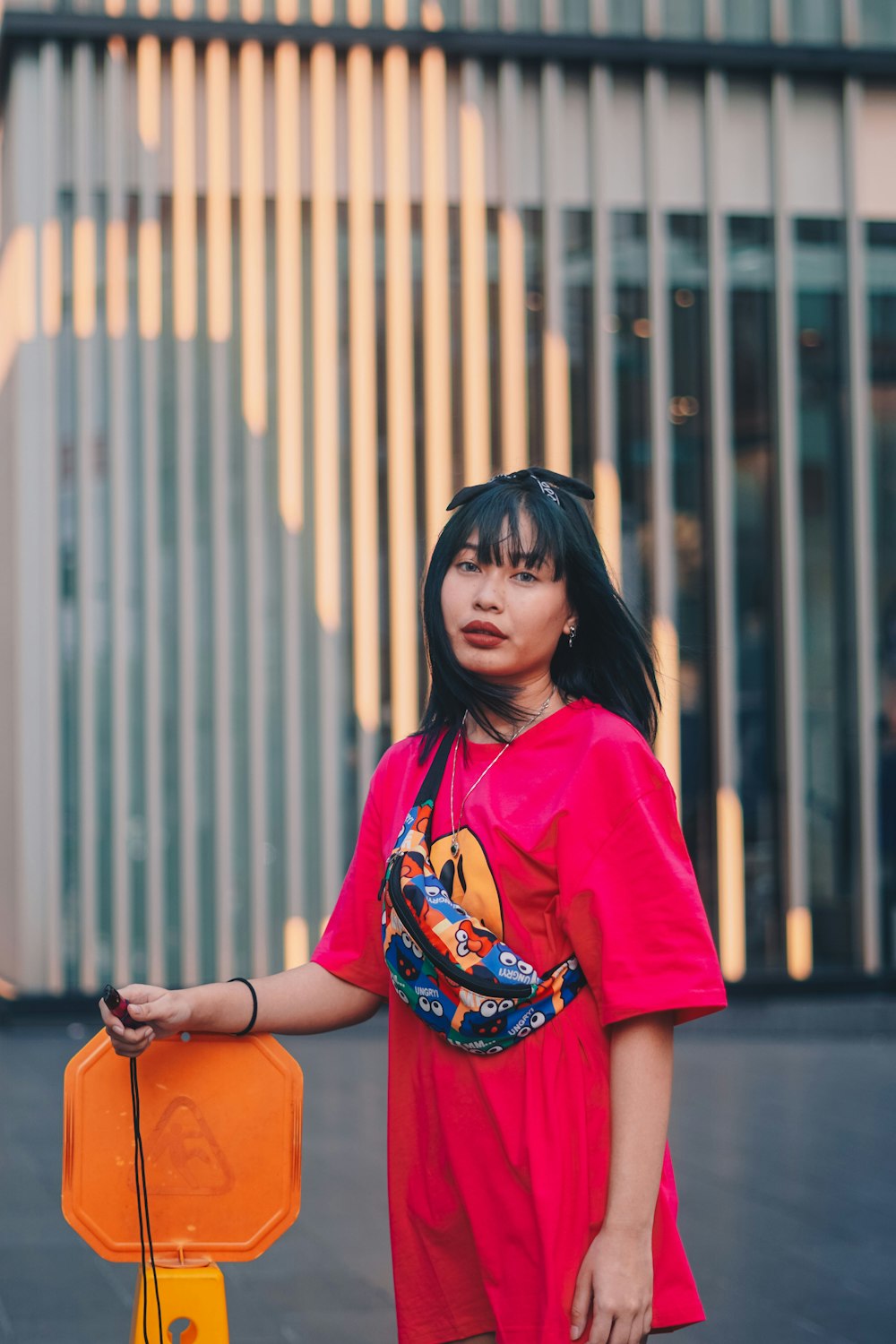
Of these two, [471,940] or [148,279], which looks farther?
[148,279]

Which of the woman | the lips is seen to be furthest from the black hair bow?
the lips

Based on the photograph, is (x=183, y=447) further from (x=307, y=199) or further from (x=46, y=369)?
(x=307, y=199)

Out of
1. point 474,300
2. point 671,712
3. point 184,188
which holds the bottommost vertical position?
point 671,712

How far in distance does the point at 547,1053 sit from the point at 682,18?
27.6ft

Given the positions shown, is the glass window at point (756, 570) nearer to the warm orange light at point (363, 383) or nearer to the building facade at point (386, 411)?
the building facade at point (386, 411)

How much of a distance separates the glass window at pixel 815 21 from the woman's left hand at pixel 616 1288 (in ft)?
28.6

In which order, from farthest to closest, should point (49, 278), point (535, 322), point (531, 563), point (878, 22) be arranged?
point (878, 22)
point (535, 322)
point (49, 278)
point (531, 563)

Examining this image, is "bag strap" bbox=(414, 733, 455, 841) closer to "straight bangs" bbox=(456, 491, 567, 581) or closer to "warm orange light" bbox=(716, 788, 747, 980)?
"straight bangs" bbox=(456, 491, 567, 581)

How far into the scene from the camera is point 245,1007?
87.3 inches

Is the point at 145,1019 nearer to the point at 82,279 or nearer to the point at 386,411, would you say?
the point at 386,411

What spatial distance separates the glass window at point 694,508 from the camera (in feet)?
30.7

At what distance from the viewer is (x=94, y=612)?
29.5ft

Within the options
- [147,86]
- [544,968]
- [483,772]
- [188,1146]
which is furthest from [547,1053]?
[147,86]

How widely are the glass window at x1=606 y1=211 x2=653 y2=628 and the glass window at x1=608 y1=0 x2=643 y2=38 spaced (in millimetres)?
995
